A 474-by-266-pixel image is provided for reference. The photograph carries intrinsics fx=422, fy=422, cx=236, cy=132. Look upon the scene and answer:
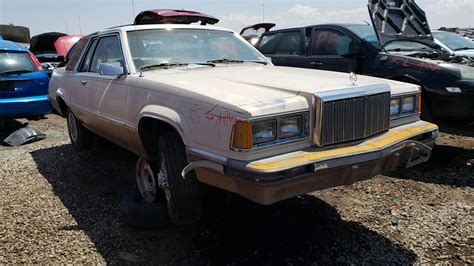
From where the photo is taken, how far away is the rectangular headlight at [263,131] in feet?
8.62

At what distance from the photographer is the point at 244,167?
100 inches

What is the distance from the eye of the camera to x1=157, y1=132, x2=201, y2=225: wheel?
3.11 metres

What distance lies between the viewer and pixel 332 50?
22.5ft

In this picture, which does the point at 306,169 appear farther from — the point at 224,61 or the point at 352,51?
the point at 352,51

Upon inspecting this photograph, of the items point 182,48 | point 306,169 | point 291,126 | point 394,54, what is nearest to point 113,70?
point 182,48

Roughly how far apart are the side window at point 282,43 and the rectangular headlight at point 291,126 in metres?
4.77

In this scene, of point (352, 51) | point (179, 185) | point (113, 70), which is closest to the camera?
point (179, 185)

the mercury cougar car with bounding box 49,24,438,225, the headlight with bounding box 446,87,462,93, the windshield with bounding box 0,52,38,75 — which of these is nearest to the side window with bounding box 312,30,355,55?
the headlight with bounding box 446,87,462,93

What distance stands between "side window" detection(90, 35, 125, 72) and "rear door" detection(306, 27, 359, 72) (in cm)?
360

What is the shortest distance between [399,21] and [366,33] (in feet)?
1.68

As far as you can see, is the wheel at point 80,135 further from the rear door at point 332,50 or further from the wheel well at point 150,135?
the rear door at point 332,50

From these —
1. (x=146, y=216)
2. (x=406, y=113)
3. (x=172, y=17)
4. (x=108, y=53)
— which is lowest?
(x=146, y=216)

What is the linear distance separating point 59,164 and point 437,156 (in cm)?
488

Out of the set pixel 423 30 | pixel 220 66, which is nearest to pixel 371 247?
pixel 220 66
